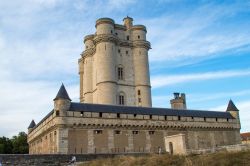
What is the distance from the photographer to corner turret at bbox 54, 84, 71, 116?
1361 inches

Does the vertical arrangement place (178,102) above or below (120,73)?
below

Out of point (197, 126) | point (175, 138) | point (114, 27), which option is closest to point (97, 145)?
point (175, 138)

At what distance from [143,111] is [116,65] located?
13.6 metres

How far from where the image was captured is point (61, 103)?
3469 centimetres

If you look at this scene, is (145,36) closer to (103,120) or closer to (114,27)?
(114,27)

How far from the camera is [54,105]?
35.1 meters

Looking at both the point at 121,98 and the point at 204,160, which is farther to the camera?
the point at 121,98

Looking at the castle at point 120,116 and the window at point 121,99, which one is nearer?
the castle at point 120,116

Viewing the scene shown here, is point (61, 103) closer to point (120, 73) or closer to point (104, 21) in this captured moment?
point (120, 73)

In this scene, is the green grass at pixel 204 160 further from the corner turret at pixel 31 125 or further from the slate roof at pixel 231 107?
the corner turret at pixel 31 125

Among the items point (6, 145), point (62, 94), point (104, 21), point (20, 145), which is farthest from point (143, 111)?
point (6, 145)

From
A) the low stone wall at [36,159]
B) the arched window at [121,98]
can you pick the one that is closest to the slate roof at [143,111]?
the low stone wall at [36,159]

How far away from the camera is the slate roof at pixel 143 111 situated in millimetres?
36281

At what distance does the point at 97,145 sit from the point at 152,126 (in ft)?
23.6
